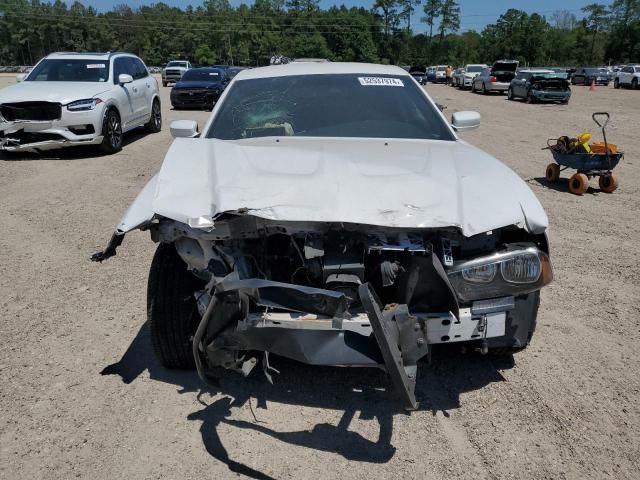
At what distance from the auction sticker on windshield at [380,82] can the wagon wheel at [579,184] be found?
4579 mm

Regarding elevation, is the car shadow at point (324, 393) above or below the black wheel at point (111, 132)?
below

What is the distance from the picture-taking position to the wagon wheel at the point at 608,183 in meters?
7.88

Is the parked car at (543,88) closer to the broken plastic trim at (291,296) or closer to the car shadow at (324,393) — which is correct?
the car shadow at (324,393)

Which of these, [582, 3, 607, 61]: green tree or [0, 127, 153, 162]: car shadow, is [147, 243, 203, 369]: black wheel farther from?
[582, 3, 607, 61]: green tree

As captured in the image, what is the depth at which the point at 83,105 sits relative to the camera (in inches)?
381

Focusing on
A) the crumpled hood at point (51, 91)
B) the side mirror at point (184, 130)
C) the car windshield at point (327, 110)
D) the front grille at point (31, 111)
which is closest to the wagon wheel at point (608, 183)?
the car windshield at point (327, 110)

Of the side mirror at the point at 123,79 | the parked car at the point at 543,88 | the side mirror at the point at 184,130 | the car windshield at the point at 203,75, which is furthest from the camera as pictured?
the parked car at the point at 543,88

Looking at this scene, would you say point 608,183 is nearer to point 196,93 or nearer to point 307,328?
point 307,328

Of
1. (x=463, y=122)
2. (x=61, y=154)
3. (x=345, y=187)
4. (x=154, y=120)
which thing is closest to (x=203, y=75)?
(x=154, y=120)

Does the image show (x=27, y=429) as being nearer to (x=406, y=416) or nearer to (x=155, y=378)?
(x=155, y=378)

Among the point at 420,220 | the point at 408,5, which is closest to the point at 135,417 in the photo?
the point at 420,220

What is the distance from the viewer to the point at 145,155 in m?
10.5

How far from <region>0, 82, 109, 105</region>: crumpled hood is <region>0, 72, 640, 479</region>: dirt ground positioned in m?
5.52

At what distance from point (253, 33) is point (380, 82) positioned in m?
115
